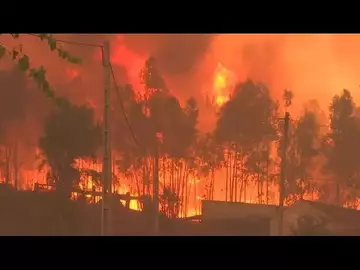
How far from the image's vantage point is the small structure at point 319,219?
8.23m

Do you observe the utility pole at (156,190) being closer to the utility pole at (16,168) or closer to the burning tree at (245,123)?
the burning tree at (245,123)

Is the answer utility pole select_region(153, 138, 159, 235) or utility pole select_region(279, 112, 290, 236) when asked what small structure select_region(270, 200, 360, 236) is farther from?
utility pole select_region(153, 138, 159, 235)

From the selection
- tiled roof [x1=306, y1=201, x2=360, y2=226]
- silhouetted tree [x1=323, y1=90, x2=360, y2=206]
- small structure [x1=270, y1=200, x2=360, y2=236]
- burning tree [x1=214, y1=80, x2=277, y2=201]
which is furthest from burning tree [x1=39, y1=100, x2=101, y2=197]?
tiled roof [x1=306, y1=201, x2=360, y2=226]

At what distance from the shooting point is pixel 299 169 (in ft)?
29.3

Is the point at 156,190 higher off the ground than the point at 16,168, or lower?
lower

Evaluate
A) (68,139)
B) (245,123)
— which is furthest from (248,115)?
(68,139)

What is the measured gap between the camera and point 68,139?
8.91 meters

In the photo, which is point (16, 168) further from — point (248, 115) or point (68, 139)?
point (248, 115)

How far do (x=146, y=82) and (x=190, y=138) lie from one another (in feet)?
4.22

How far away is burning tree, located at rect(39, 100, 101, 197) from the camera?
27.5 feet

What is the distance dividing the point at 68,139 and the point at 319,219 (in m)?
4.73
